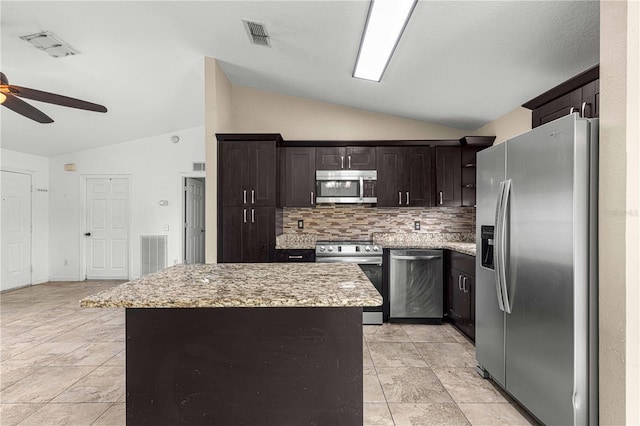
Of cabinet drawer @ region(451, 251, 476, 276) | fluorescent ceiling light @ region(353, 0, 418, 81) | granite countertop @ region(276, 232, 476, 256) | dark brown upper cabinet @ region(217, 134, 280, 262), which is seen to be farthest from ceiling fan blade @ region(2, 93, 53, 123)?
cabinet drawer @ region(451, 251, 476, 276)

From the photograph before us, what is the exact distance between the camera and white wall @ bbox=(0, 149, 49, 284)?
20.0 feet

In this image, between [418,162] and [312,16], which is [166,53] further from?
[418,162]

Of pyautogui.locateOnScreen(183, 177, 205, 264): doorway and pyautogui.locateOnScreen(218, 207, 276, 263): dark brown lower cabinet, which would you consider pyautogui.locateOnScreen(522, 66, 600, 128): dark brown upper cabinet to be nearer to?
pyautogui.locateOnScreen(218, 207, 276, 263): dark brown lower cabinet

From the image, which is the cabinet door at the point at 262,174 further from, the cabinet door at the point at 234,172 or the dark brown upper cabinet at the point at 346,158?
the dark brown upper cabinet at the point at 346,158

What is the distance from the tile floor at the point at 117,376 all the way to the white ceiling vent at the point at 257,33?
3150mm

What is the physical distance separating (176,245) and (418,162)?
4.63 metres

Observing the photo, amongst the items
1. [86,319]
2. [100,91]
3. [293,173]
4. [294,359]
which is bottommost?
[86,319]

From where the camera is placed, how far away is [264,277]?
1.93 m

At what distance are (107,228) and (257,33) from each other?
5141 mm

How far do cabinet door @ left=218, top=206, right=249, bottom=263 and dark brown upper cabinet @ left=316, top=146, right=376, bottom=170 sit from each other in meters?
1.20

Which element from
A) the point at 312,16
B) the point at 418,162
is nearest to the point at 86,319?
the point at 312,16

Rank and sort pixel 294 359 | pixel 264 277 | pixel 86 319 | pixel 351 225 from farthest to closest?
pixel 351 225 < pixel 86 319 < pixel 264 277 < pixel 294 359

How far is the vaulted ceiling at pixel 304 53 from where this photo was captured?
2424mm

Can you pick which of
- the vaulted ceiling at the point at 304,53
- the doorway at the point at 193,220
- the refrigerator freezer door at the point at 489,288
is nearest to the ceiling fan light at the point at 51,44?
the vaulted ceiling at the point at 304,53
